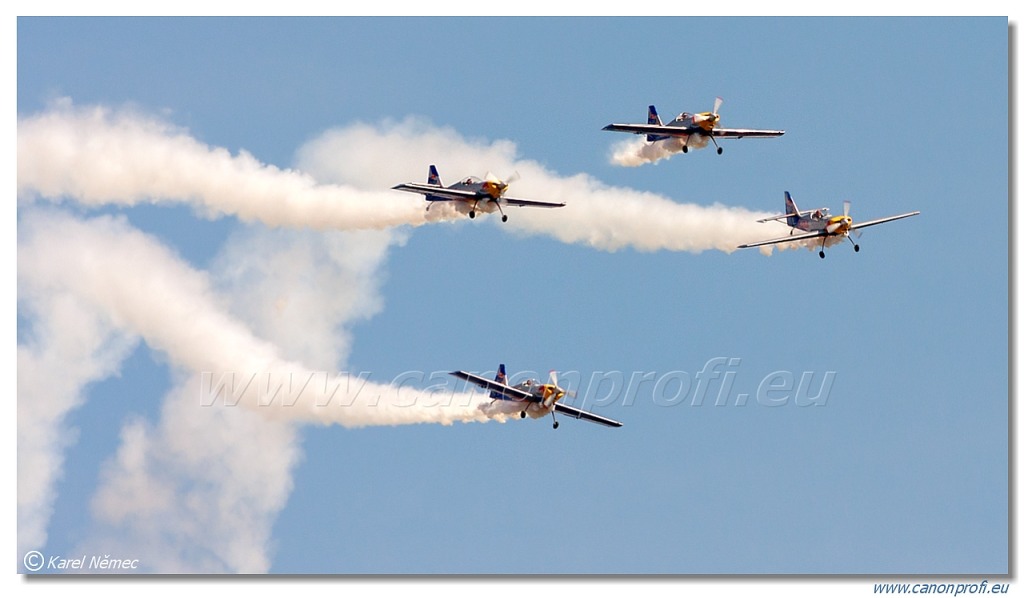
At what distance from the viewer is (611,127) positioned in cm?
8444

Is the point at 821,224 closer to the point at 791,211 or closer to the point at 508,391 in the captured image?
the point at 791,211

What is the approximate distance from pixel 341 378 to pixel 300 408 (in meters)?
2.39

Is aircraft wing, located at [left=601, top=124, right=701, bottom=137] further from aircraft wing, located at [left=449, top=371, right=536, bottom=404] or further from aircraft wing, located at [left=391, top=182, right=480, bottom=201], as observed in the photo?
aircraft wing, located at [left=449, top=371, right=536, bottom=404]

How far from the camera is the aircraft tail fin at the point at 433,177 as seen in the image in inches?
3450

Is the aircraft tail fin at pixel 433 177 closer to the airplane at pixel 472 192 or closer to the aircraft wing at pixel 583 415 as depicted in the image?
the airplane at pixel 472 192

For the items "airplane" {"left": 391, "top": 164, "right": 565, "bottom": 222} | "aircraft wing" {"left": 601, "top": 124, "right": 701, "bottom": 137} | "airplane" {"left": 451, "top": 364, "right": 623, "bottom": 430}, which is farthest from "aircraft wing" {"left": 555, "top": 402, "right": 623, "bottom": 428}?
"aircraft wing" {"left": 601, "top": 124, "right": 701, "bottom": 137}

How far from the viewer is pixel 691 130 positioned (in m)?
86.2

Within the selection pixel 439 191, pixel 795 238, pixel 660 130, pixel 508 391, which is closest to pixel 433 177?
pixel 439 191

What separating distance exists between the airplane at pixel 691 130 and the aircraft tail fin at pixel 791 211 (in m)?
3.89

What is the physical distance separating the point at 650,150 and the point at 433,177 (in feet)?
30.9

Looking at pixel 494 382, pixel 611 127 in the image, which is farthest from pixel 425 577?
pixel 611 127

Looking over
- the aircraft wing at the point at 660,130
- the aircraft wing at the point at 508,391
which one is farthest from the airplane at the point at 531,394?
the aircraft wing at the point at 660,130

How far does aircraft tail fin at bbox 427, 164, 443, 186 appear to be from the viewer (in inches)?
3450
